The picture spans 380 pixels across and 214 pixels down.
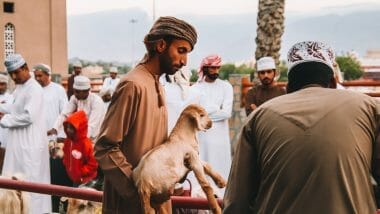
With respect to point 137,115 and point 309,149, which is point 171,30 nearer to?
point 137,115

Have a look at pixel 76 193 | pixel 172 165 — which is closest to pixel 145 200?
pixel 172 165

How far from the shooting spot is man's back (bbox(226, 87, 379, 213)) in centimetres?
270

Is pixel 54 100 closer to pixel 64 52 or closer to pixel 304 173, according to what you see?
pixel 304 173

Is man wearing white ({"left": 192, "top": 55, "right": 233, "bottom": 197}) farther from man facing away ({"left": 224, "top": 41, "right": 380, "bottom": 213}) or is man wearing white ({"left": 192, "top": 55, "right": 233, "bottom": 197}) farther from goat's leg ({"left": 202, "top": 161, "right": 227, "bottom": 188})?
man facing away ({"left": 224, "top": 41, "right": 380, "bottom": 213})

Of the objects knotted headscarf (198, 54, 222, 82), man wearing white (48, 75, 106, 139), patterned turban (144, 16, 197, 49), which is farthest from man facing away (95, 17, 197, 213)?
man wearing white (48, 75, 106, 139)

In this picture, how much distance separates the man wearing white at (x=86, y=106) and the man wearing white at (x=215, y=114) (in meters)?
1.25

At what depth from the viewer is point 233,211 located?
294cm

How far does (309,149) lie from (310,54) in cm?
41

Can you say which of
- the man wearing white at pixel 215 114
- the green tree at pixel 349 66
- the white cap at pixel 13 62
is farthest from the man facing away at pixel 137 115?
the green tree at pixel 349 66

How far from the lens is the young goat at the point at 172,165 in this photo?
131 inches

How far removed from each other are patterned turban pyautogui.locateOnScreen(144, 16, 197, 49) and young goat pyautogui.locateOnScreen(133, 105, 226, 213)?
1.27 feet

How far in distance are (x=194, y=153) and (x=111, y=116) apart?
0.45 meters

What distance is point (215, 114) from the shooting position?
8.92m

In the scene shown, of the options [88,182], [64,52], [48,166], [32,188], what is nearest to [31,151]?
[48,166]
